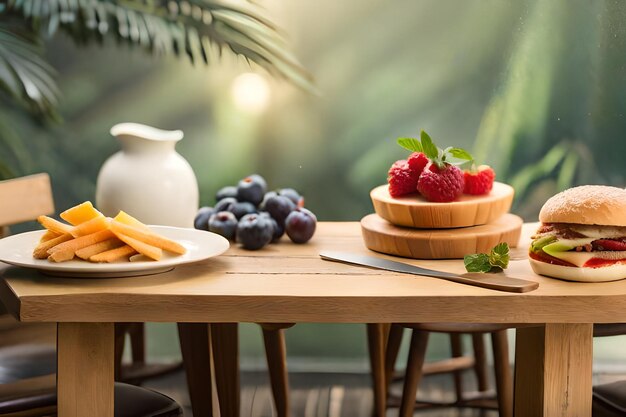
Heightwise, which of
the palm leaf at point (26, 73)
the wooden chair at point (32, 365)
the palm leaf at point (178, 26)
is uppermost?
the palm leaf at point (178, 26)

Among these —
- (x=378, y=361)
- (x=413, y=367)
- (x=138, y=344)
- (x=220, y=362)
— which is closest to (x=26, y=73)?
(x=138, y=344)

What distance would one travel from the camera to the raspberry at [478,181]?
214cm

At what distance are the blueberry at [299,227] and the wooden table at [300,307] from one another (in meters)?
0.34

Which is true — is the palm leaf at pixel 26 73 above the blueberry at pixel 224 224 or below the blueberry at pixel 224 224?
above

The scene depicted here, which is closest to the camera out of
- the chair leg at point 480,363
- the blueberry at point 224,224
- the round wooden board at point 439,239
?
the round wooden board at point 439,239

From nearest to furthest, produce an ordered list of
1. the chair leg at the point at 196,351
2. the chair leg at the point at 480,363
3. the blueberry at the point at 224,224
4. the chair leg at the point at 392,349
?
the blueberry at the point at 224,224 < the chair leg at the point at 196,351 < the chair leg at the point at 392,349 < the chair leg at the point at 480,363

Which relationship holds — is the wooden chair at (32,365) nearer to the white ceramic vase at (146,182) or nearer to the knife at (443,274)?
the white ceramic vase at (146,182)

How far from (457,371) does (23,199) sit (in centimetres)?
165

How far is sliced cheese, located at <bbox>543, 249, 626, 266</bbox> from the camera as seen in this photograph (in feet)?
5.74

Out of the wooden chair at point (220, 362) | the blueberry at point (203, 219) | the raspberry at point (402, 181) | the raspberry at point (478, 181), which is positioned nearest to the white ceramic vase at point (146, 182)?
the blueberry at point (203, 219)

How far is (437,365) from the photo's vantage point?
325cm

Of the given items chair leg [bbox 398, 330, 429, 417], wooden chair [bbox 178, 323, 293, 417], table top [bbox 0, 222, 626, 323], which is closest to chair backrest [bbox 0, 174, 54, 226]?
wooden chair [bbox 178, 323, 293, 417]

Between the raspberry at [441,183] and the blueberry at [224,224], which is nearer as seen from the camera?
the raspberry at [441,183]

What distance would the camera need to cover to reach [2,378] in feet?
6.72
